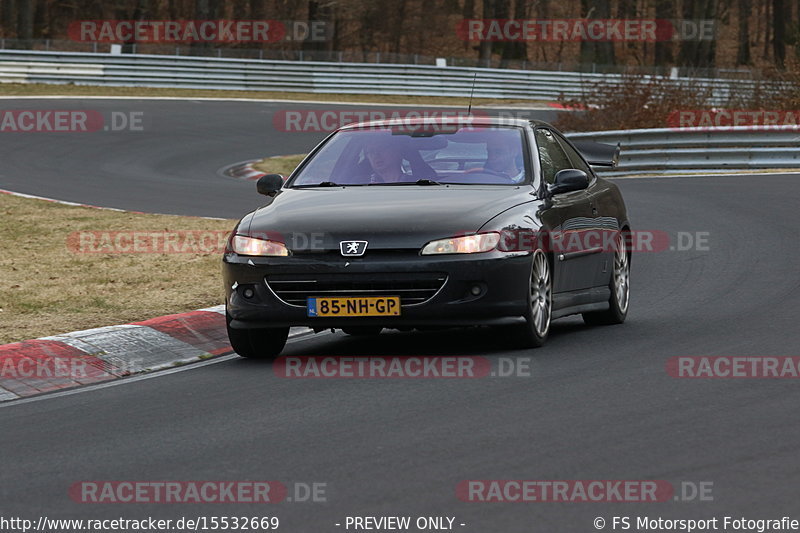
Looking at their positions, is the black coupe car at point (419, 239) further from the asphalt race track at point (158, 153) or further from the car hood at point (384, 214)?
the asphalt race track at point (158, 153)

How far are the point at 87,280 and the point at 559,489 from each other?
316 inches

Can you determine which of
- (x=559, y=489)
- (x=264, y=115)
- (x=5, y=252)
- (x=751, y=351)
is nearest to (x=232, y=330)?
(x=751, y=351)

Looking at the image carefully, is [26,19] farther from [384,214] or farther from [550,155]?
[384,214]

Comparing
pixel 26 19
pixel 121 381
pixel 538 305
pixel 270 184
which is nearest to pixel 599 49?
pixel 26 19

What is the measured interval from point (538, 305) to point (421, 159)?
56.5 inches

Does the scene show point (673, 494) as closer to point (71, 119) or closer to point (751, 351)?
point (751, 351)

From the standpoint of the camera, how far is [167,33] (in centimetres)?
7469

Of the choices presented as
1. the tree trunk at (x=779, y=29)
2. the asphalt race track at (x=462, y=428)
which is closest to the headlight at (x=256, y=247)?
the asphalt race track at (x=462, y=428)

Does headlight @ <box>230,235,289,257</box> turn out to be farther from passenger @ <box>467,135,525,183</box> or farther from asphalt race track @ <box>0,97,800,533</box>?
passenger @ <box>467,135,525,183</box>

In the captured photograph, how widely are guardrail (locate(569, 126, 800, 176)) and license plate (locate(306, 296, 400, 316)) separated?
→ 17152 millimetres

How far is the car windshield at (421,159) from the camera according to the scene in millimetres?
10109

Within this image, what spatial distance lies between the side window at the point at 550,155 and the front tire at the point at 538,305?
852 mm

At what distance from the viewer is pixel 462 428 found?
7.03 meters

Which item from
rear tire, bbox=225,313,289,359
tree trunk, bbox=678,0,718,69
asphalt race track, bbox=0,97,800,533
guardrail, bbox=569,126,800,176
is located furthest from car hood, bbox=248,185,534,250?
tree trunk, bbox=678,0,718,69
